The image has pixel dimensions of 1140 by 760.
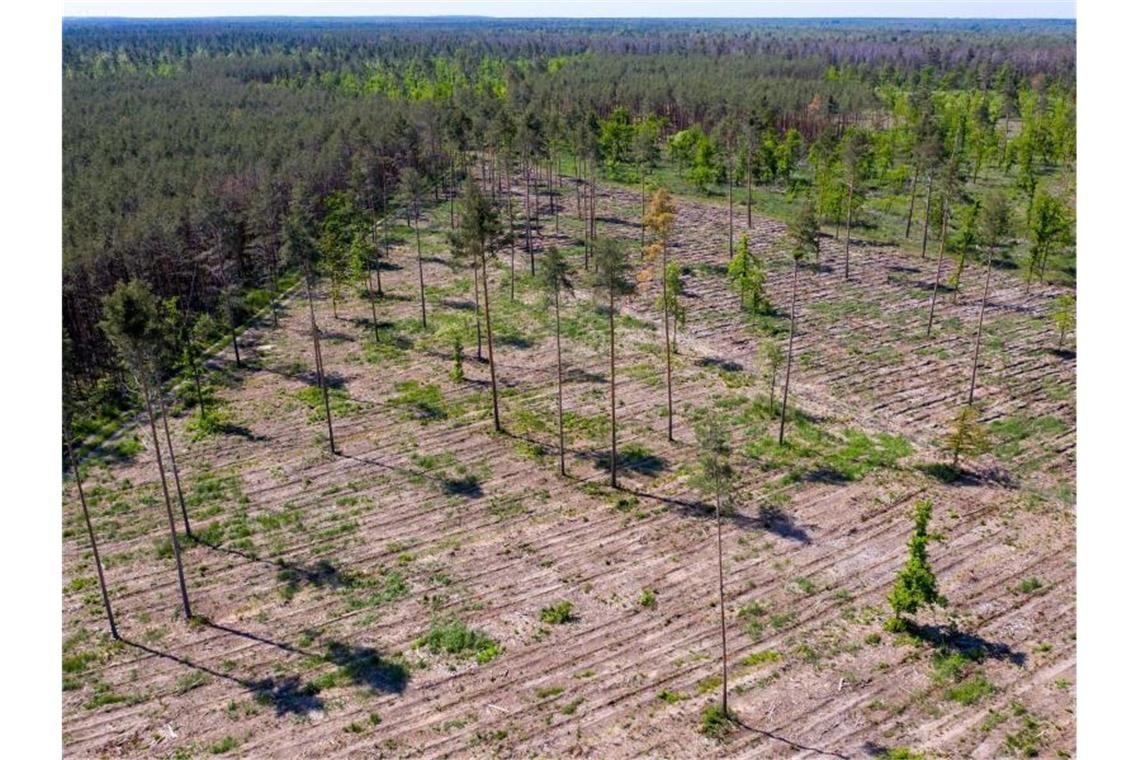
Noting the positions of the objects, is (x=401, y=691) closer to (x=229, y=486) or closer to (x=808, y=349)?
(x=229, y=486)

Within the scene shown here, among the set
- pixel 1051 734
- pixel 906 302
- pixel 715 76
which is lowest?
pixel 1051 734

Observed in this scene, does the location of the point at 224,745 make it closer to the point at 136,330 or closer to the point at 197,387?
the point at 136,330

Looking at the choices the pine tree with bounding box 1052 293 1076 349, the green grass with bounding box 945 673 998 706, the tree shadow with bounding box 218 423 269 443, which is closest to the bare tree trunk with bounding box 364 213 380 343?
the tree shadow with bounding box 218 423 269 443

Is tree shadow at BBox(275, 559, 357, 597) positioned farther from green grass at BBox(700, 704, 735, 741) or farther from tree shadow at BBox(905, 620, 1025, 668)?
tree shadow at BBox(905, 620, 1025, 668)

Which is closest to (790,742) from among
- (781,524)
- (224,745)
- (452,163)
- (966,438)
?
(781,524)

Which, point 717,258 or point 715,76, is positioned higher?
point 715,76

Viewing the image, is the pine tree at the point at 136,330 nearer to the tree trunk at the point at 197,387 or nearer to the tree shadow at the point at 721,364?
the tree trunk at the point at 197,387

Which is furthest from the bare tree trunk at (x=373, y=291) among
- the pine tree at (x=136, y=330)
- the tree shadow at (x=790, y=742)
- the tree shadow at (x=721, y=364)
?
the tree shadow at (x=790, y=742)

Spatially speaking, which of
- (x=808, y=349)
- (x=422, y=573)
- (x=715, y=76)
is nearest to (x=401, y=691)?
(x=422, y=573)
